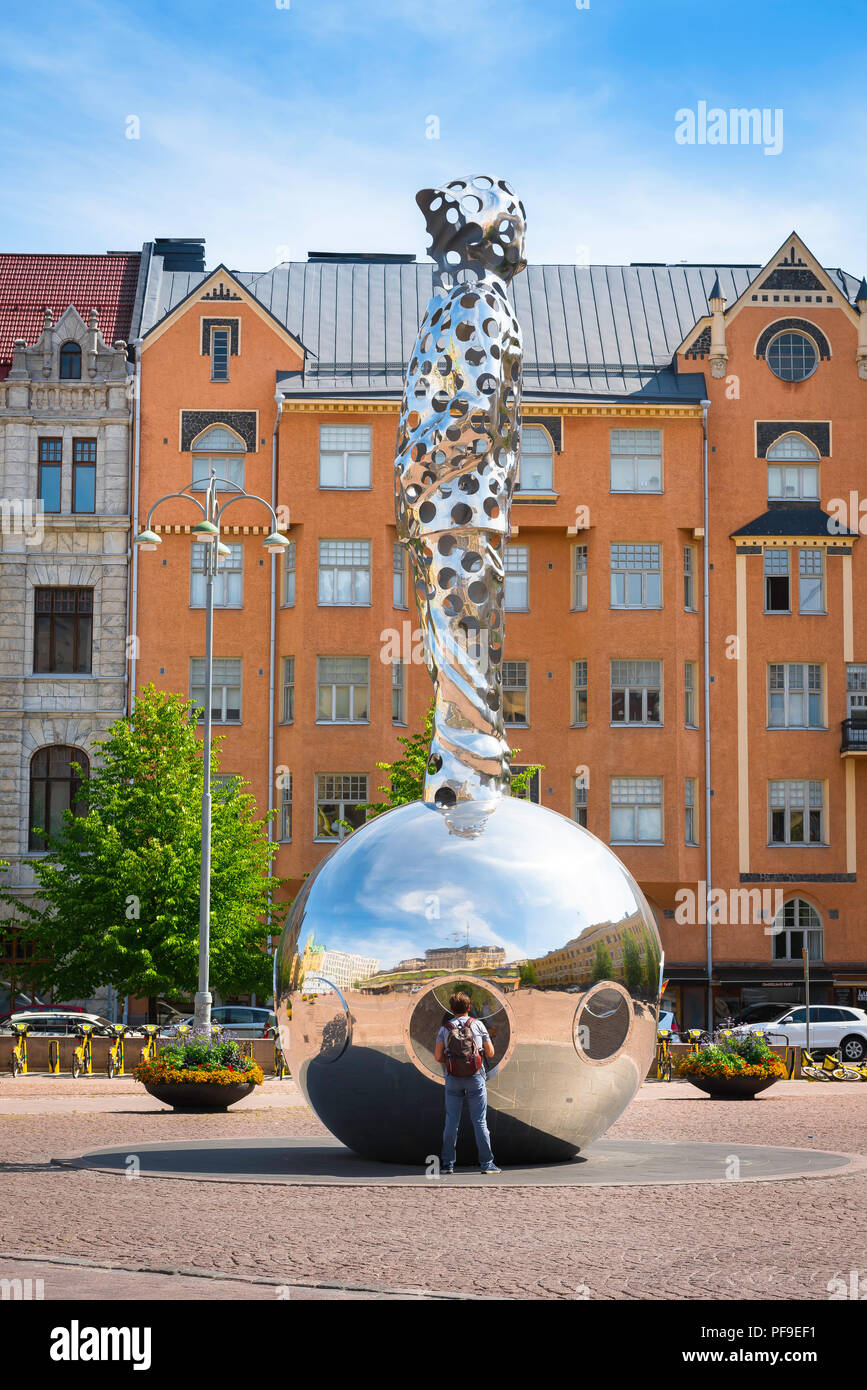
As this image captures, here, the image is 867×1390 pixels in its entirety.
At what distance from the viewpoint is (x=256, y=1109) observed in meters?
26.1

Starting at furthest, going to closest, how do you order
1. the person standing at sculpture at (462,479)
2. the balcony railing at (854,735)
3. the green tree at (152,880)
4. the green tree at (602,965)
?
the balcony railing at (854,735) → the green tree at (152,880) → the person standing at sculpture at (462,479) → the green tree at (602,965)

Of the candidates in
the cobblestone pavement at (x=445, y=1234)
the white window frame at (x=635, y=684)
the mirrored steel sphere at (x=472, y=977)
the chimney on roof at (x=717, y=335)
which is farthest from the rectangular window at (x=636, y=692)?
the mirrored steel sphere at (x=472, y=977)

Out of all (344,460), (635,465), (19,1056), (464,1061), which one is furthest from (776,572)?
(464,1061)

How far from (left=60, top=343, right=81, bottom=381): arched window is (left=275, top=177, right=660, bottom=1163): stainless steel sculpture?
36.7m

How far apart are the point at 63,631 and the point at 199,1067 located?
28756 millimetres

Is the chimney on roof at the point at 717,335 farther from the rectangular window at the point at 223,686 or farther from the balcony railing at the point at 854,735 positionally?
the rectangular window at the point at 223,686

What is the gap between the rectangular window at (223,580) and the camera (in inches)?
2031

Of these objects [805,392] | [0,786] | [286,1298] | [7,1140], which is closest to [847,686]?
[805,392]

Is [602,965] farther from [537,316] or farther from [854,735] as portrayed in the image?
[537,316]

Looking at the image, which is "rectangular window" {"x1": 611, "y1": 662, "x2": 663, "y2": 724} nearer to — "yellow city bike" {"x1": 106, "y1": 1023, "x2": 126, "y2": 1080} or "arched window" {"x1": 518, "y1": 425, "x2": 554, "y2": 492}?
"arched window" {"x1": 518, "y1": 425, "x2": 554, "y2": 492}

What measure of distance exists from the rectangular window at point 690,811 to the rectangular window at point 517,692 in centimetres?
504

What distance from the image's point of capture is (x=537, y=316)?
5578 cm

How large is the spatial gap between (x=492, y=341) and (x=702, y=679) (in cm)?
3567

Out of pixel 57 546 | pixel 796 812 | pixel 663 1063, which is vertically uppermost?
pixel 57 546
